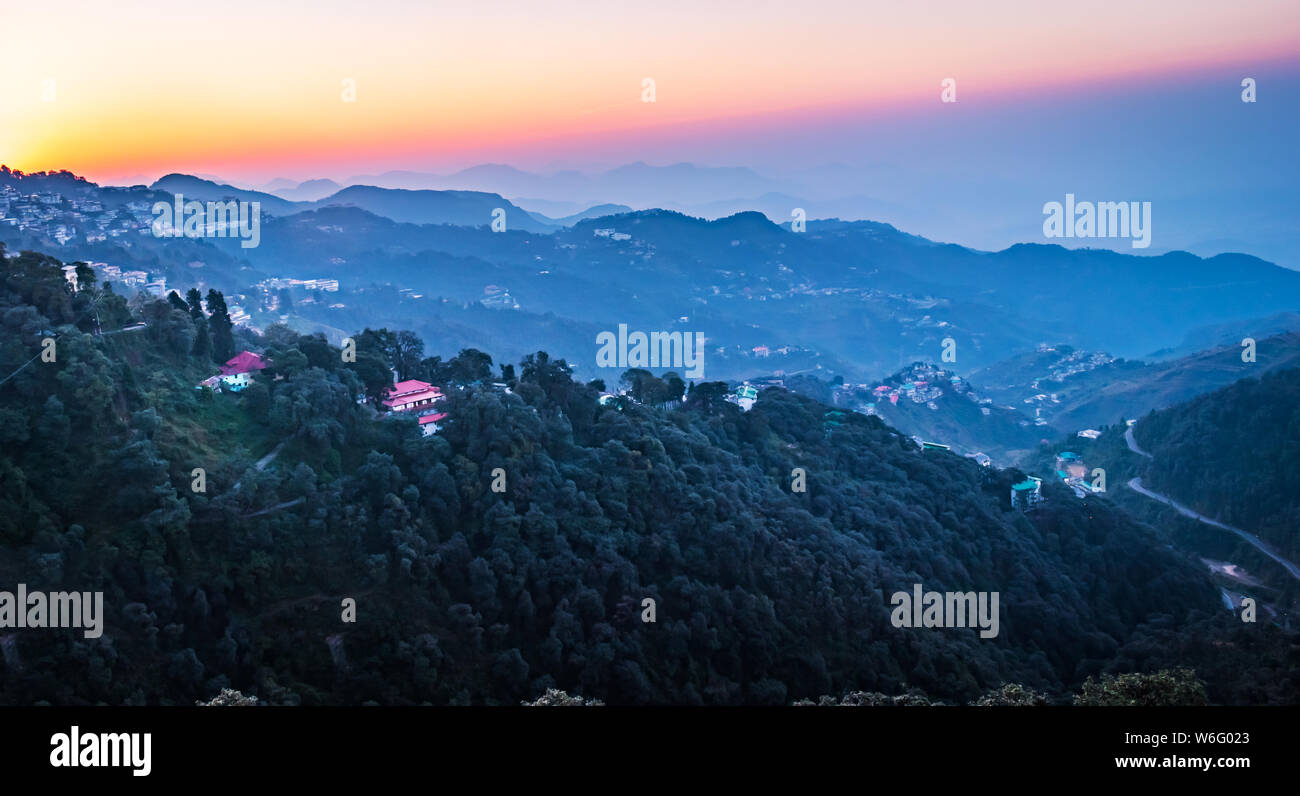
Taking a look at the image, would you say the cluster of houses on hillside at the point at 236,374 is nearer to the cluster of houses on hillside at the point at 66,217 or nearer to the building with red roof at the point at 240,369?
the building with red roof at the point at 240,369

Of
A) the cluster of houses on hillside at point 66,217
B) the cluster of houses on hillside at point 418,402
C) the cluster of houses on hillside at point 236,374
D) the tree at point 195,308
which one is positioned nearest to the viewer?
the cluster of houses on hillside at point 236,374

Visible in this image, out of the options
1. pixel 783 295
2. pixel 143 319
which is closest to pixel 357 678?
pixel 143 319

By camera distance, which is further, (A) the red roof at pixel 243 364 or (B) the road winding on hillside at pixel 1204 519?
(B) the road winding on hillside at pixel 1204 519

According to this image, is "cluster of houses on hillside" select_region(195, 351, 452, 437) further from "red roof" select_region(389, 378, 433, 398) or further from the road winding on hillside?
the road winding on hillside

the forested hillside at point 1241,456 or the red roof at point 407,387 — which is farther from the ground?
the red roof at point 407,387

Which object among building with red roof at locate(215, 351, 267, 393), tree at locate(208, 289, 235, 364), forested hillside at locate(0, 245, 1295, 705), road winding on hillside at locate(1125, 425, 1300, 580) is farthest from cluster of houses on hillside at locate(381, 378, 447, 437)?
road winding on hillside at locate(1125, 425, 1300, 580)

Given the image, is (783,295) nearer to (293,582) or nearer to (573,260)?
(573,260)

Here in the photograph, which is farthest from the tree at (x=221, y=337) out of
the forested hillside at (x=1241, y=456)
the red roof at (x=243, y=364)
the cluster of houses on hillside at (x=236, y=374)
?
the forested hillside at (x=1241, y=456)
